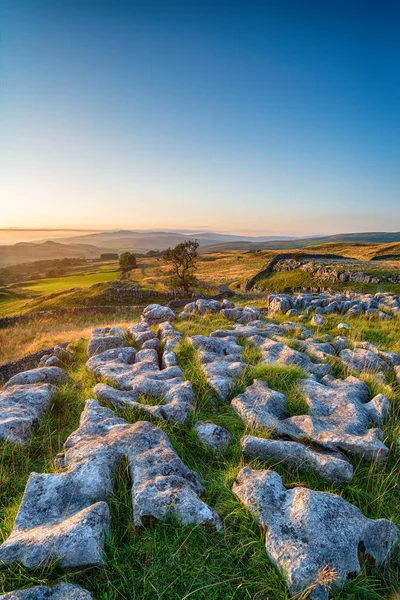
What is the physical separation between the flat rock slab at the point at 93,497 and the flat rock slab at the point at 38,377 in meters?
4.60

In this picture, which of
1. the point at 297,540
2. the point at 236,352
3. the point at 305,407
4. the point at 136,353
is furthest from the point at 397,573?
the point at 136,353

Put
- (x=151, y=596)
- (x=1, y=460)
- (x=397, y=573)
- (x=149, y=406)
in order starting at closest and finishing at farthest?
(x=151, y=596) < (x=397, y=573) < (x=1, y=460) < (x=149, y=406)

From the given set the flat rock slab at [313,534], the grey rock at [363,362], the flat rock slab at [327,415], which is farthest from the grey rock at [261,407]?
the grey rock at [363,362]

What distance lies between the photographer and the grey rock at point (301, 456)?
4.82 m

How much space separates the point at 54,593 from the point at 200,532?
5.49 ft

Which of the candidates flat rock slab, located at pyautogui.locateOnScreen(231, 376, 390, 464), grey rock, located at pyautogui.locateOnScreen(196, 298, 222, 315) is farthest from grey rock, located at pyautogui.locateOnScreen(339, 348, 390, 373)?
grey rock, located at pyautogui.locateOnScreen(196, 298, 222, 315)

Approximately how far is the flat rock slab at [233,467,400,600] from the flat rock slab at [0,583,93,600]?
2134mm

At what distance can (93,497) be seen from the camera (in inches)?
171

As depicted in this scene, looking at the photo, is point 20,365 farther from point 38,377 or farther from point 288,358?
point 288,358

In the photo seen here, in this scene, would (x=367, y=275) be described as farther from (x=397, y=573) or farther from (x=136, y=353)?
(x=397, y=573)

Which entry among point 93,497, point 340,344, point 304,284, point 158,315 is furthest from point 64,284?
point 93,497

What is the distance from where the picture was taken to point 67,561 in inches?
131

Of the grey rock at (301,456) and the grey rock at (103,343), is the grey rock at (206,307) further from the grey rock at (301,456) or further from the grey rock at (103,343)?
the grey rock at (301,456)

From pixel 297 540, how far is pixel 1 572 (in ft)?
11.2
